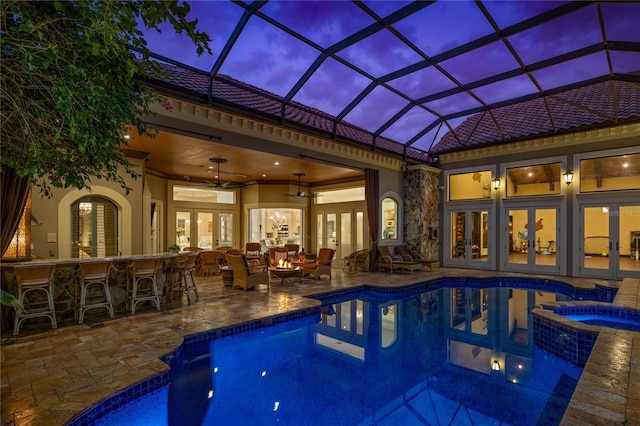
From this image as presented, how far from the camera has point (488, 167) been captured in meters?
11.8

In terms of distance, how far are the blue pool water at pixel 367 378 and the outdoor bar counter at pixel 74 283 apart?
2331 millimetres

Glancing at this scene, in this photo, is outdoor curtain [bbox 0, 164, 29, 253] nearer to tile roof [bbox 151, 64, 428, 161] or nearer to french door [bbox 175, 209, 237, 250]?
tile roof [bbox 151, 64, 428, 161]

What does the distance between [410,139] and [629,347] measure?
8.55 m

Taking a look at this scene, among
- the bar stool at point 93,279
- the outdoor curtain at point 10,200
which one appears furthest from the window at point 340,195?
the outdoor curtain at point 10,200

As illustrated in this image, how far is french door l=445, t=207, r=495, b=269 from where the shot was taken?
11.7 metres

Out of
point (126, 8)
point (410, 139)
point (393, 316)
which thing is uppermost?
point (410, 139)

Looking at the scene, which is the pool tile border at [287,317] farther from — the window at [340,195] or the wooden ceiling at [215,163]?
the window at [340,195]

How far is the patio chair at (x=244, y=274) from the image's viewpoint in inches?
310

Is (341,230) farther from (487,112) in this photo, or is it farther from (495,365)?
(495,365)

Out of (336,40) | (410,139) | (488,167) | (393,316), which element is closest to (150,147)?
(336,40)

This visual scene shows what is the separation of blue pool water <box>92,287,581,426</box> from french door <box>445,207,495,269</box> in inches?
221

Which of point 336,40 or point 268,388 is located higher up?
point 336,40

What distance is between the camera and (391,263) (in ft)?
36.3

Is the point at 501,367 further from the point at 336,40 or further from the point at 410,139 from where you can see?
the point at 410,139
